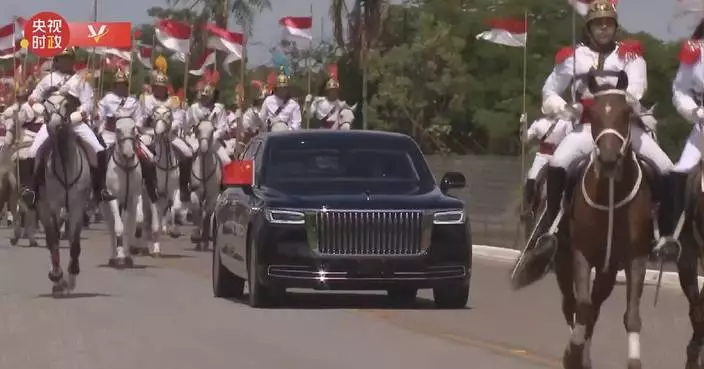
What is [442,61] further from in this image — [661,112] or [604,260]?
[604,260]

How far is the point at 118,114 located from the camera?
27.5m

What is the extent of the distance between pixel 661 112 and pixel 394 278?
3312 cm

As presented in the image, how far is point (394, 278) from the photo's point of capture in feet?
65.6

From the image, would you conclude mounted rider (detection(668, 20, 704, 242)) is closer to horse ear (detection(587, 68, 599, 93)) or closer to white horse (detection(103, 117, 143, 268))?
horse ear (detection(587, 68, 599, 93))

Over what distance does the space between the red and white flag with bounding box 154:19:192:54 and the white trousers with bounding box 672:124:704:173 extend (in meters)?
29.4

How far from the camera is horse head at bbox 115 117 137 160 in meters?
27.3

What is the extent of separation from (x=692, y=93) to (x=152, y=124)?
17.1 metres

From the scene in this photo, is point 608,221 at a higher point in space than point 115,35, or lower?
lower

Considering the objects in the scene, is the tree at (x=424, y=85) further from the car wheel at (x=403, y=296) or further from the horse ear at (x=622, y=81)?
the horse ear at (x=622, y=81)

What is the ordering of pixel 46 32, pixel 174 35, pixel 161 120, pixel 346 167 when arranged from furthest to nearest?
pixel 174 35, pixel 46 32, pixel 161 120, pixel 346 167

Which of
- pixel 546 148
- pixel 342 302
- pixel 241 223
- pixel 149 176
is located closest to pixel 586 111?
pixel 241 223

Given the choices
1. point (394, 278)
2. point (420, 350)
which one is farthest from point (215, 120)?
point (420, 350)

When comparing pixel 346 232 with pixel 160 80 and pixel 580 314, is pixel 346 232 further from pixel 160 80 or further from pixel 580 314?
pixel 160 80

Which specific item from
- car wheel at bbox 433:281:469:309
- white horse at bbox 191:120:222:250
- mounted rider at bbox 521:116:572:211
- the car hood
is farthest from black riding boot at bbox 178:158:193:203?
the car hood
